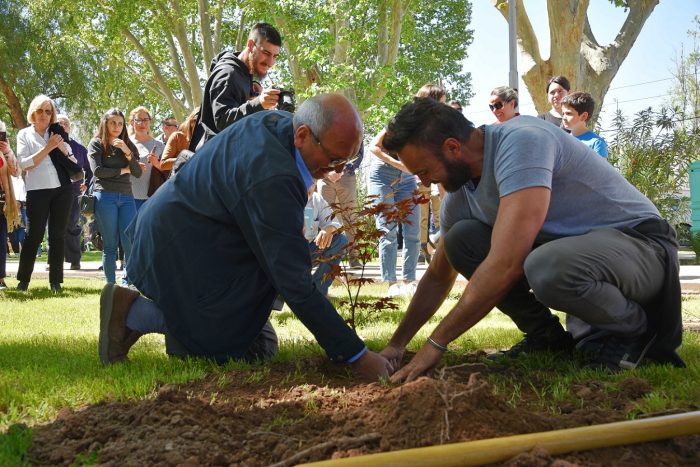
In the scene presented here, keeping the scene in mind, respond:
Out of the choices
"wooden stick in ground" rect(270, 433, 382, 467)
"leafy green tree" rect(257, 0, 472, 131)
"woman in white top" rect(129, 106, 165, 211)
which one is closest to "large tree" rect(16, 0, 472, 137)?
"leafy green tree" rect(257, 0, 472, 131)

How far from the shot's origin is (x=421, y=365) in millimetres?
3391

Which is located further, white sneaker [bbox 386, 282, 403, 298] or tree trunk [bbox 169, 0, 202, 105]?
tree trunk [bbox 169, 0, 202, 105]

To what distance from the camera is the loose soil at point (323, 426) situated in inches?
92.6

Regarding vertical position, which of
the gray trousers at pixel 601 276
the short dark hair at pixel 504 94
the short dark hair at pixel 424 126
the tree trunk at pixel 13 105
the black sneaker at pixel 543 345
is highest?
the tree trunk at pixel 13 105

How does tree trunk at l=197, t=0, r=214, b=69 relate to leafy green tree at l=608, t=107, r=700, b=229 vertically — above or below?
above

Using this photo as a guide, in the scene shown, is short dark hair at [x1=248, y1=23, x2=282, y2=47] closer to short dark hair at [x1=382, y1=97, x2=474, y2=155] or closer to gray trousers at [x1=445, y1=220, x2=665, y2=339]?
short dark hair at [x1=382, y1=97, x2=474, y2=155]

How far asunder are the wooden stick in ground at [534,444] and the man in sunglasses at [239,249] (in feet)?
4.53

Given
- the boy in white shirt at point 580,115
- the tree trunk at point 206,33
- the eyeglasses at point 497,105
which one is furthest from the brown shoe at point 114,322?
the tree trunk at point 206,33

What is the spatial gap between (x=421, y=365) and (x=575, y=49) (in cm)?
1293

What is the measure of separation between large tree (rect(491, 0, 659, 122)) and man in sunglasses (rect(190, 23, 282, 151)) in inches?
401

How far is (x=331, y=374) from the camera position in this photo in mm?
3826

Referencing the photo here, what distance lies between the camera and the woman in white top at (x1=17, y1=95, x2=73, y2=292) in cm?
845

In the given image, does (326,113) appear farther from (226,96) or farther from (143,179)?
(143,179)

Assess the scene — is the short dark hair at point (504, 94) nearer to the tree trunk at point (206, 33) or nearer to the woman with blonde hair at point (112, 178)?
the woman with blonde hair at point (112, 178)
